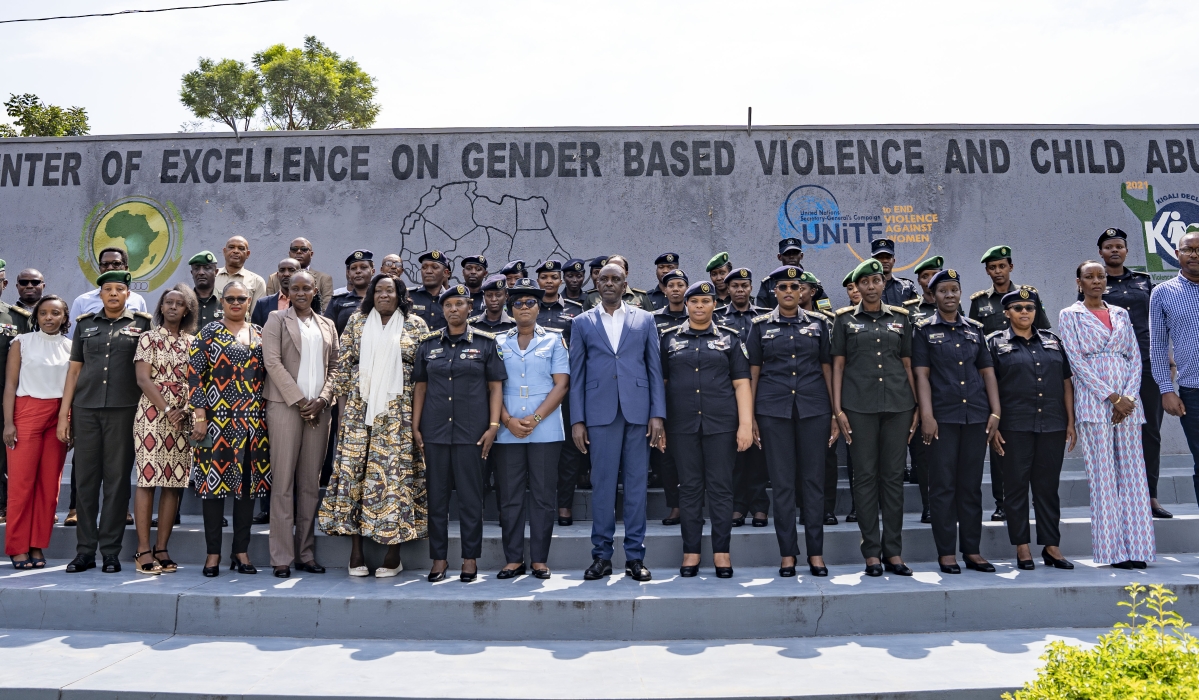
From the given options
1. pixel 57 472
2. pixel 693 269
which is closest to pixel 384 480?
pixel 57 472

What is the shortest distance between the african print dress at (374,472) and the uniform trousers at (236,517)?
0.48 m

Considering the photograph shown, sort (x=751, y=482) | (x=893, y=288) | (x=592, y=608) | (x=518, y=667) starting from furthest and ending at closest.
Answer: (x=893, y=288) < (x=751, y=482) < (x=592, y=608) < (x=518, y=667)

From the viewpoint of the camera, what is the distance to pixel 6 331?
19.1 feet

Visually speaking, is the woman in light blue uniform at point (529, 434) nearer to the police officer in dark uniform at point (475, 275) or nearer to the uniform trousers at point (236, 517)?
the police officer in dark uniform at point (475, 275)

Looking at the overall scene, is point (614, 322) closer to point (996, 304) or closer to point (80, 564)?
point (996, 304)

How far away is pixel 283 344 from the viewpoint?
5227mm

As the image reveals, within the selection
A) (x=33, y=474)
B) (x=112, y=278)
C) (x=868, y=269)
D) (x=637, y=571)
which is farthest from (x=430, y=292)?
(x=868, y=269)

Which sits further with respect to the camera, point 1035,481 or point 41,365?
point 41,365

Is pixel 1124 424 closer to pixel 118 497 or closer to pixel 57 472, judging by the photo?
pixel 118 497

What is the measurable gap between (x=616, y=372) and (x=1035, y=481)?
8.92 ft

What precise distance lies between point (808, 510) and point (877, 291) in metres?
1.43

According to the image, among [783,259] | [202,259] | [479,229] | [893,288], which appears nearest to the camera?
[202,259]

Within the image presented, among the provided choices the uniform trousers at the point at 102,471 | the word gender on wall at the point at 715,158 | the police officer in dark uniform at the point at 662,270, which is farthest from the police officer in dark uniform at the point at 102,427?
the police officer in dark uniform at the point at 662,270

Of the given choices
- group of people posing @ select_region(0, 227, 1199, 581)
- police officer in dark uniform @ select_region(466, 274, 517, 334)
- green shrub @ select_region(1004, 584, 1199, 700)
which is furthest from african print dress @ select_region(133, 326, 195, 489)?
green shrub @ select_region(1004, 584, 1199, 700)
